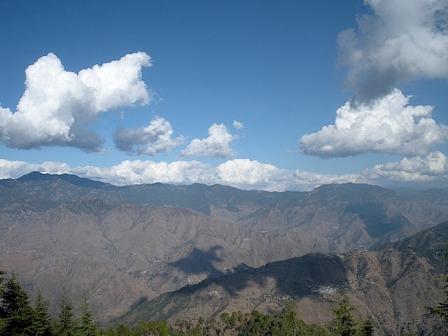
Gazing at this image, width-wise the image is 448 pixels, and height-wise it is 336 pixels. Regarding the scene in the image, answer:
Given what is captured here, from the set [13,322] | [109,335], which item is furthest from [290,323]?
[13,322]

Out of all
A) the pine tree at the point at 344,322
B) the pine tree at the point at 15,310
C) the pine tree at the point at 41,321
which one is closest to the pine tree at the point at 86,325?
the pine tree at the point at 41,321

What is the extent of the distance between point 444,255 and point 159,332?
552 ft

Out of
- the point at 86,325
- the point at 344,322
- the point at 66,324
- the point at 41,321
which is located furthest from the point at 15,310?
the point at 344,322

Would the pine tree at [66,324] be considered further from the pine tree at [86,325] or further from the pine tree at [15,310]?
the pine tree at [15,310]

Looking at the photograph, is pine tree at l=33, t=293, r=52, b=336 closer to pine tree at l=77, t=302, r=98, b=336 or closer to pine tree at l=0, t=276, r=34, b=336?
pine tree at l=0, t=276, r=34, b=336

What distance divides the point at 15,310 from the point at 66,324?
3050 centimetres

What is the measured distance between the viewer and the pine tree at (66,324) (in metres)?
82.9

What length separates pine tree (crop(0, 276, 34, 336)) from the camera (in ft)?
185

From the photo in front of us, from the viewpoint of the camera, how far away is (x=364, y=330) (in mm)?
75000

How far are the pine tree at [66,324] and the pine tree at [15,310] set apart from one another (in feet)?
77.9

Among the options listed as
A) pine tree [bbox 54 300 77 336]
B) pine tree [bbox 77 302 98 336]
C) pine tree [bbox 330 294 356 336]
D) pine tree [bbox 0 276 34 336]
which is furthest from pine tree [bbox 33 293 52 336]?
pine tree [bbox 330 294 356 336]

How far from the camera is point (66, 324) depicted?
282 feet

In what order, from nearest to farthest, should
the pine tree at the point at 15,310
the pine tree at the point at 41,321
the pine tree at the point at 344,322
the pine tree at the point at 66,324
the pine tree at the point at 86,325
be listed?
the pine tree at the point at 15,310
the pine tree at the point at 41,321
the pine tree at the point at 344,322
the pine tree at the point at 66,324
the pine tree at the point at 86,325

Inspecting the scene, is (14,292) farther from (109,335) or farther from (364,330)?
(109,335)
